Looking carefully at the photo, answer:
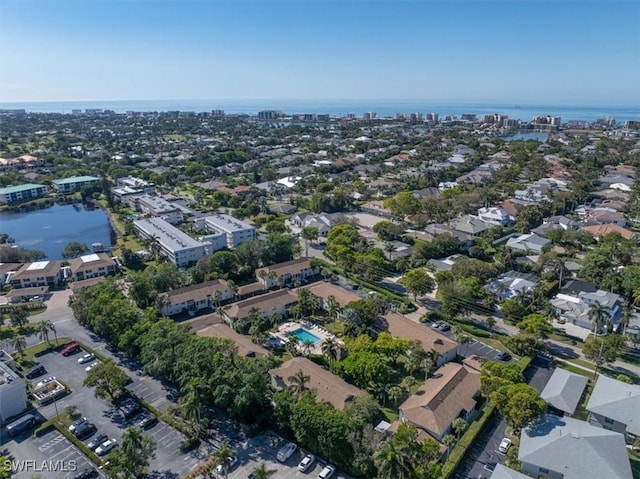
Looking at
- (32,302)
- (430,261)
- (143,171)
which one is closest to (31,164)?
(143,171)

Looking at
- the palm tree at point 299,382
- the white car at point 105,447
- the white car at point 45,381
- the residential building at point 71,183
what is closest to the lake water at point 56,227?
the residential building at point 71,183

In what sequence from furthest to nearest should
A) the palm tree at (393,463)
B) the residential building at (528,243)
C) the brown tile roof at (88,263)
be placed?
1. the residential building at (528,243)
2. the brown tile roof at (88,263)
3. the palm tree at (393,463)

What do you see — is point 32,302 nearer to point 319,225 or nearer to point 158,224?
point 158,224

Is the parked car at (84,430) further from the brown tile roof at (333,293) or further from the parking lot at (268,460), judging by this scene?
the brown tile roof at (333,293)

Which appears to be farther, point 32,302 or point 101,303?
point 32,302

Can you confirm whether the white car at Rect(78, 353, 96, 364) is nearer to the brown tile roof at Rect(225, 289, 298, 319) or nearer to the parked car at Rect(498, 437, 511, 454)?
the brown tile roof at Rect(225, 289, 298, 319)

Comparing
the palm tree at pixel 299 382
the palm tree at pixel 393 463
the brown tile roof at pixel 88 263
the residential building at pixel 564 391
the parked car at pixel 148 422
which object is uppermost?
the palm tree at pixel 393 463
